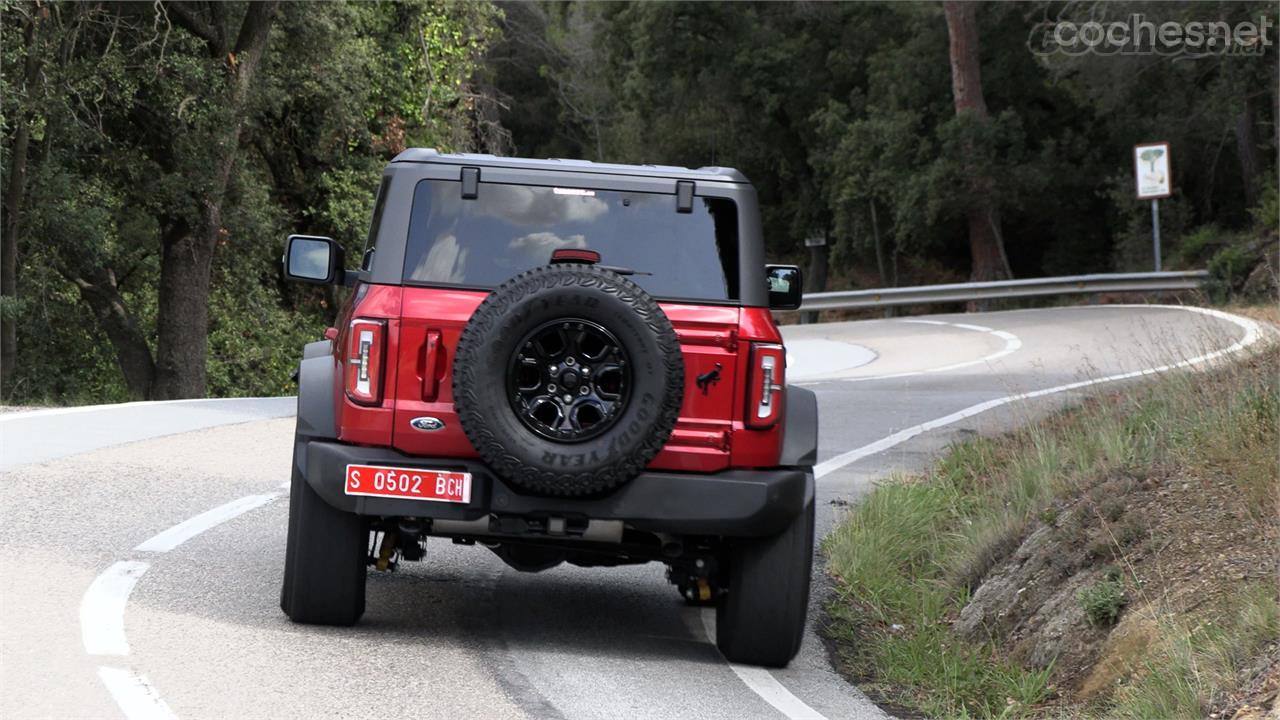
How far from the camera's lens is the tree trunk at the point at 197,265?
25438 millimetres

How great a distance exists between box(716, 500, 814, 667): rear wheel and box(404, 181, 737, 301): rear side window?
1024 mm

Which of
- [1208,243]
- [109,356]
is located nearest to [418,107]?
[109,356]

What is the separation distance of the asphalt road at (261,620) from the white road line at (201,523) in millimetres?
24

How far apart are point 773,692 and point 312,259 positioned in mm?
2909

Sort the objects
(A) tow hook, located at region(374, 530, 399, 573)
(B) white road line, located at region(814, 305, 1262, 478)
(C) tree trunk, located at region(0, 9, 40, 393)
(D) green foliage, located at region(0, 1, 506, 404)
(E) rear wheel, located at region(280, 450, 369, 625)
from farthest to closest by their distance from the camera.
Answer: (D) green foliage, located at region(0, 1, 506, 404), (C) tree trunk, located at region(0, 9, 40, 393), (B) white road line, located at region(814, 305, 1262, 478), (A) tow hook, located at region(374, 530, 399, 573), (E) rear wheel, located at region(280, 450, 369, 625)

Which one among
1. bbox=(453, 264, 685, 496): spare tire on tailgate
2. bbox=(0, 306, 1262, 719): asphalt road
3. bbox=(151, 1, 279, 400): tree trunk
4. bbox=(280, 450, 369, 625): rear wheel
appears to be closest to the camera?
bbox=(0, 306, 1262, 719): asphalt road

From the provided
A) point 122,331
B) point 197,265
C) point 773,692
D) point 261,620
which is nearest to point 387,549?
point 261,620

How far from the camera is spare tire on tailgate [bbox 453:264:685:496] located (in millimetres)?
6434

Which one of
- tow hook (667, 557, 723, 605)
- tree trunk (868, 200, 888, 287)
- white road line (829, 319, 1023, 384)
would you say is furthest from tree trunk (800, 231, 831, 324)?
tow hook (667, 557, 723, 605)

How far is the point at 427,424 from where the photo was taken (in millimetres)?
6676

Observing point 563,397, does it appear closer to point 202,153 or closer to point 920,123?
point 202,153

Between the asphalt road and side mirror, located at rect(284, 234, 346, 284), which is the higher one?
side mirror, located at rect(284, 234, 346, 284)

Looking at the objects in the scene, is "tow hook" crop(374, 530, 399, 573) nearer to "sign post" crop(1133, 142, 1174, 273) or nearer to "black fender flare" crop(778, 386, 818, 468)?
"black fender flare" crop(778, 386, 818, 468)

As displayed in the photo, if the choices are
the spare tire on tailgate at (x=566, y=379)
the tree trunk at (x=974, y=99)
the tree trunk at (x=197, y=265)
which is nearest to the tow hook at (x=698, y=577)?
the spare tire on tailgate at (x=566, y=379)
